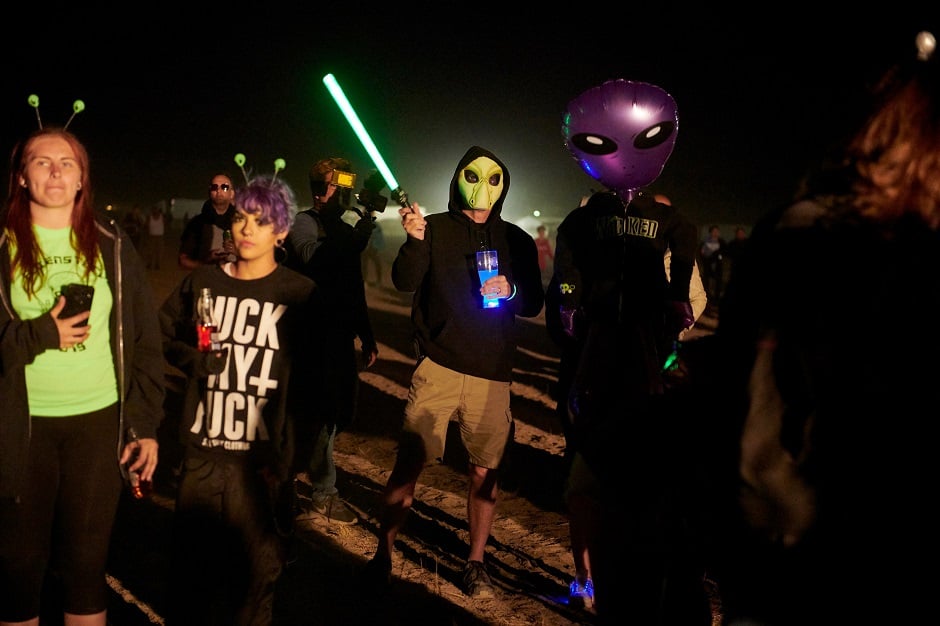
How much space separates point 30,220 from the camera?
3.10m

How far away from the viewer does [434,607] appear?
4.22m

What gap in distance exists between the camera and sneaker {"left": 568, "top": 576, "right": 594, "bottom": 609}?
167 inches

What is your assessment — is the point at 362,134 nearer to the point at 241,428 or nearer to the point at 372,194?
the point at 372,194

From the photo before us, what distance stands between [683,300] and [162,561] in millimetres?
3302

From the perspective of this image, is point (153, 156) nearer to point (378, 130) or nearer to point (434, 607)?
point (378, 130)

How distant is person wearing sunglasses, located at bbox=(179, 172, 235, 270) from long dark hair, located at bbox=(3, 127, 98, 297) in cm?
213

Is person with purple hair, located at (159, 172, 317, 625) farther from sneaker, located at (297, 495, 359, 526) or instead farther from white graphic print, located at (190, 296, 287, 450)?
sneaker, located at (297, 495, 359, 526)

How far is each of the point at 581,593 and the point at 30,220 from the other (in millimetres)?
3210

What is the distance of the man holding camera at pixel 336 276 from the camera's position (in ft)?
16.5

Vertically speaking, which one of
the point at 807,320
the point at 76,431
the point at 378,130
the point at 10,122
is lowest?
the point at 76,431

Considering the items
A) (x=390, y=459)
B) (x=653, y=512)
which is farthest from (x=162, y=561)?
(x=653, y=512)

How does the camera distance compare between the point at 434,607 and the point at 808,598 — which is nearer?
the point at 808,598

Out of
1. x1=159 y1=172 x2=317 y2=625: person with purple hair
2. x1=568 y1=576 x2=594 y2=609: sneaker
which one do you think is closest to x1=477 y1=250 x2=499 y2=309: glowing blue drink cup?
x1=159 y1=172 x2=317 y2=625: person with purple hair

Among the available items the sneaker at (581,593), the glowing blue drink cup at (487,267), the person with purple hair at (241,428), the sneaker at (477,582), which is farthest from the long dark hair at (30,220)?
the sneaker at (581,593)
